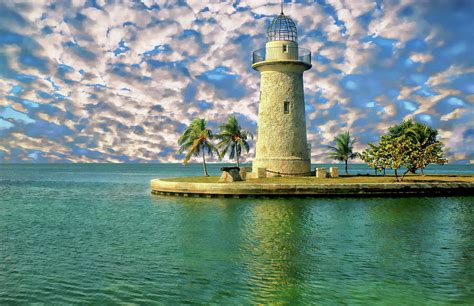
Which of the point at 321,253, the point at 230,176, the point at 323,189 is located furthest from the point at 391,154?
the point at 321,253

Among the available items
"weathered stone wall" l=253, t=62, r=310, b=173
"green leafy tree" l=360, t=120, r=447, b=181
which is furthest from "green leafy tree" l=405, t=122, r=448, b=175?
"weathered stone wall" l=253, t=62, r=310, b=173

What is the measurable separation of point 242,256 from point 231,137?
34498 mm

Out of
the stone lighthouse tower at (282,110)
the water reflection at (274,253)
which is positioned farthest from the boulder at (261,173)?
the water reflection at (274,253)

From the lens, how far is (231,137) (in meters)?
50.7

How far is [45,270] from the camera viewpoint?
14.9m

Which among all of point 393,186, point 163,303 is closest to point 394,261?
point 163,303

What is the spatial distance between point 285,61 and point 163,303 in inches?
1269

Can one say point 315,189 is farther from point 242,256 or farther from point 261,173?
point 242,256

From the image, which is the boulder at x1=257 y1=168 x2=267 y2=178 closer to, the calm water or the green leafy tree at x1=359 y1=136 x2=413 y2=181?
the green leafy tree at x1=359 y1=136 x2=413 y2=181

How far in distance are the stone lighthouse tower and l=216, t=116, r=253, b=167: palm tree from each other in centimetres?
817

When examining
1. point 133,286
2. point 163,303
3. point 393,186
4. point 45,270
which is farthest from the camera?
point 393,186

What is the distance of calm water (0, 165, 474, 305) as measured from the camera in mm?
12469

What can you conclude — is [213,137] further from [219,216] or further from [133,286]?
[133,286]

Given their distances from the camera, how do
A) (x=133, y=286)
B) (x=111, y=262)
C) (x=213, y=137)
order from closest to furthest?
(x=133, y=286)
(x=111, y=262)
(x=213, y=137)
